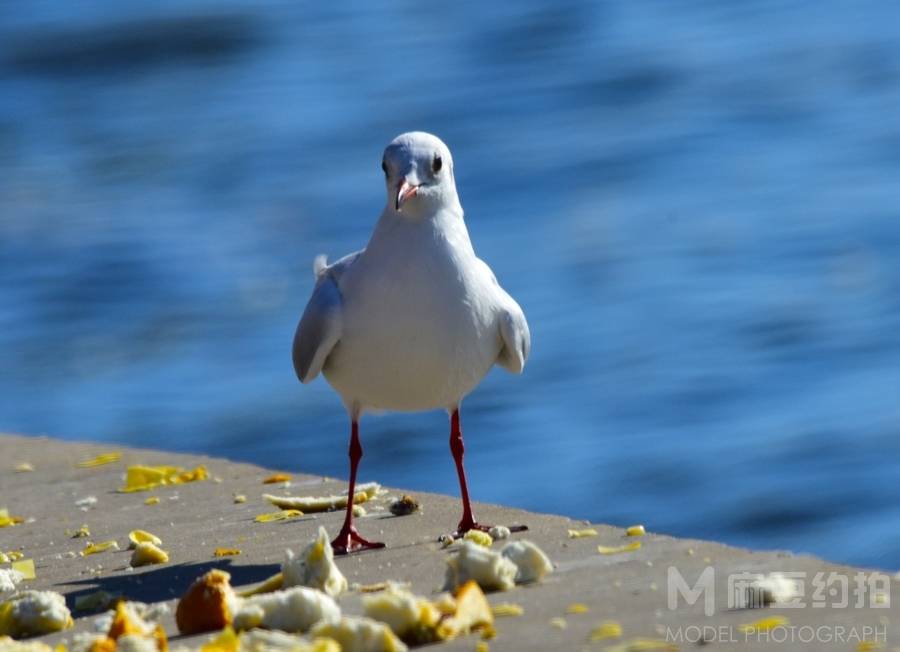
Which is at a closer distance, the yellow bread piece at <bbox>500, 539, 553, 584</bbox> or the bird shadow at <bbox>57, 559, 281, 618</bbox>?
the yellow bread piece at <bbox>500, 539, 553, 584</bbox>

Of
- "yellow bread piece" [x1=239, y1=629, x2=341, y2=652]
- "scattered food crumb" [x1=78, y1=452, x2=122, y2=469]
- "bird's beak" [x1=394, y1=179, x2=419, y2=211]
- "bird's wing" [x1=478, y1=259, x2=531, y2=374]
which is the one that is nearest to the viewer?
"yellow bread piece" [x1=239, y1=629, x2=341, y2=652]

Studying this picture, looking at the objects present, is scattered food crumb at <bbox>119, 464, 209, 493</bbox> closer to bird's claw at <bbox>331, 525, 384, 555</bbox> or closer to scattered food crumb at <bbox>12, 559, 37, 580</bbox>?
scattered food crumb at <bbox>12, 559, 37, 580</bbox>

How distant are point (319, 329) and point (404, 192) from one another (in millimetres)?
462

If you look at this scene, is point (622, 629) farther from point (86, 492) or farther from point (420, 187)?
point (86, 492)

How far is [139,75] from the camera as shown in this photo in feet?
67.8

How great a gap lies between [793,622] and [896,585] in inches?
15.9

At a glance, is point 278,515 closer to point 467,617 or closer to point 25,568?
point 25,568

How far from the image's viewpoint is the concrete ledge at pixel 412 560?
3660 mm

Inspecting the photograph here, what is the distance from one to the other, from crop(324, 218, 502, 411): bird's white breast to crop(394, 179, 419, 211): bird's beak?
4.9 inches

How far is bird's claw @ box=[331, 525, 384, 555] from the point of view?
4.82 metres

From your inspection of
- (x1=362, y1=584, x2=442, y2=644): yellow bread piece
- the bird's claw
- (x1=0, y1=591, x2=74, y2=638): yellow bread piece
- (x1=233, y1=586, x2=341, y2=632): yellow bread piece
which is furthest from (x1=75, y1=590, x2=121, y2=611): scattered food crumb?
(x1=362, y1=584, x2=442, y2=644): yellow bread piece

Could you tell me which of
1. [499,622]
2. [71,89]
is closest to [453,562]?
[499,622]

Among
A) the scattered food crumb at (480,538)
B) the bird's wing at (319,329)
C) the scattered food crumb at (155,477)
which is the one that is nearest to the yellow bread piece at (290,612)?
the scattered food crumb at (480,538)

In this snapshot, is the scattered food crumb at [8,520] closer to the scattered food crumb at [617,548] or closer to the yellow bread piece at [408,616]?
the scattered food crumb at [617,548]
